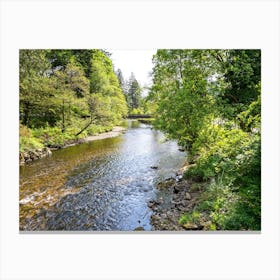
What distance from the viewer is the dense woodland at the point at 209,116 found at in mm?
3303

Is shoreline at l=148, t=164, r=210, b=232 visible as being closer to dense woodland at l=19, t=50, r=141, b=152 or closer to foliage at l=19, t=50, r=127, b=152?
dense woodland at l=19, t=50, r=141, b=152

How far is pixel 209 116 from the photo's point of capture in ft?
15.1

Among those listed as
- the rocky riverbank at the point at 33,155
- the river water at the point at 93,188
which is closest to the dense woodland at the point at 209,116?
the rocky riverbank at the point at 33,155

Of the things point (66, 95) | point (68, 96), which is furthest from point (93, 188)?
point (68, 96)

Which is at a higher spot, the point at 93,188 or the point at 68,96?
the point at 68,96

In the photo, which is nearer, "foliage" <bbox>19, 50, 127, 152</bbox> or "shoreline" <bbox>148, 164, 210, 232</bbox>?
"shoreline" <bbox>148, 164, 210, 232</bbox>

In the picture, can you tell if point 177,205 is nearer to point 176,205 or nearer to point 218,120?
point 176,205

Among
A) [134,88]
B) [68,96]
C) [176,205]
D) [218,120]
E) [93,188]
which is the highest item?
[68,96]

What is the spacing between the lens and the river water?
3.55 meters

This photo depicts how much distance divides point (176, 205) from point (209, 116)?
192 centimetres

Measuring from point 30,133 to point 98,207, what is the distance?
2865 millimetres

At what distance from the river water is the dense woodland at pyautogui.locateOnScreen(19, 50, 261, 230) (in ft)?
2.38

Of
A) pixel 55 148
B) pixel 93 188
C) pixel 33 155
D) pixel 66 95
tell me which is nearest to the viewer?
pixel 93 188

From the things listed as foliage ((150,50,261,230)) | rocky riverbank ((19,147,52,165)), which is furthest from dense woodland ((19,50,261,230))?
rocky riverbank ((19,147,52,165))
